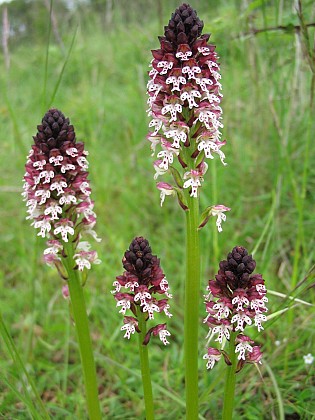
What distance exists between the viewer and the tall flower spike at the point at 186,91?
1.80m

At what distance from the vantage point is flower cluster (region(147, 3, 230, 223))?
180 centimetres

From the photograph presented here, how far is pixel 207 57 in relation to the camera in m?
1.84

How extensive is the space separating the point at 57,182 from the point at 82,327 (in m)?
0.66

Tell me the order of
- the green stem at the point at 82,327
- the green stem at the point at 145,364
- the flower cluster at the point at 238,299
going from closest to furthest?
1. the flower cluster at the point at 238,299
2. the green stem at the point at 145,364
3. the green stem at the point at 82,327

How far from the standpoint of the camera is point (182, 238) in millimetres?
4609

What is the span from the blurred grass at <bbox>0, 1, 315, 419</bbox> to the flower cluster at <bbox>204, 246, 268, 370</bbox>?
14.2 inches

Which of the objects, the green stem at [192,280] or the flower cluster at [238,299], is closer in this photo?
the flower cluster at [238,299]

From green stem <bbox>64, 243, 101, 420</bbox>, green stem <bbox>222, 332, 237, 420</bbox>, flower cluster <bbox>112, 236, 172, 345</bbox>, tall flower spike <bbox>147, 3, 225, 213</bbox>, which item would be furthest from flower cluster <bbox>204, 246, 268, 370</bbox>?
green stem <bbox>64, 243, 101, 420</bbox>

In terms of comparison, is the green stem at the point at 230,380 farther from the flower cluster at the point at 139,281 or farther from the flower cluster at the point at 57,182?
the flower cluster at the point at 57,182

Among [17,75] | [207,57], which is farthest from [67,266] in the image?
[17,75]

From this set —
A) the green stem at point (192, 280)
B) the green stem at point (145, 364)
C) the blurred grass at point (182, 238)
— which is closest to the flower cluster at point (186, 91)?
the green stem at point (192, 280)

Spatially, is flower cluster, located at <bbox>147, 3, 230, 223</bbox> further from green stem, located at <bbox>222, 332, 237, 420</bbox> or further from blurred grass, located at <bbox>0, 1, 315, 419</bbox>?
blurred grass, located at <bbox>0, 1, 315, 419</bbox>

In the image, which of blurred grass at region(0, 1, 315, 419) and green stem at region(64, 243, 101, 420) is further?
blurred grass at region(0, 1, 315, 419)

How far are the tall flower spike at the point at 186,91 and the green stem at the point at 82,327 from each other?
24.4 inches
